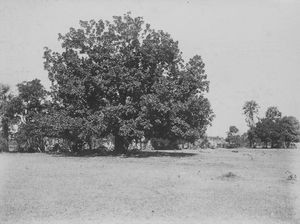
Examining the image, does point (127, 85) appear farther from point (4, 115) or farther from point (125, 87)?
point (4, 115)

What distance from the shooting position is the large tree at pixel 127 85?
3934cm

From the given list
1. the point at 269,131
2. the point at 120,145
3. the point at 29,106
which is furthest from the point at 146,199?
the point at 269,131

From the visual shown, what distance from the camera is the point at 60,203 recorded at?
12836mm

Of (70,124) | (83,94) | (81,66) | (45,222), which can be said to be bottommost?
(45,222)

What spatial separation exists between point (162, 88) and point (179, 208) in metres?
26.8

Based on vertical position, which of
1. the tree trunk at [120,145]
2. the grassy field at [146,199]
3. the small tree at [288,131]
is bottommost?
the grassy field at [146,199]

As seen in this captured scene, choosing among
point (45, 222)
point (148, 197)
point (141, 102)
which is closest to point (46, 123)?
point (141, 102)

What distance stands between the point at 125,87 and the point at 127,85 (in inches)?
14.5

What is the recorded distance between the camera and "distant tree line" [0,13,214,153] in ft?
129

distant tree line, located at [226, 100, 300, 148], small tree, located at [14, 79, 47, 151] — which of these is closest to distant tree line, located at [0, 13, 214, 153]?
small tree, located at [14, 79, 47, 151]

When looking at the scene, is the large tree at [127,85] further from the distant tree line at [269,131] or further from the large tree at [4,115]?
the distant tree line at [269,131]

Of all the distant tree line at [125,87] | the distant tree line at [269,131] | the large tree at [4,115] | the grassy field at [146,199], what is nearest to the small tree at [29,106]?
the large tree at [4,115]

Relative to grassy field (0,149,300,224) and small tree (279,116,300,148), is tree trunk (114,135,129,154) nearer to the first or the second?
grassy field (0,149,300,224)

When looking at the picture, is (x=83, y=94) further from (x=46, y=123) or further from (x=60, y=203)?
(x=60, y=203)
